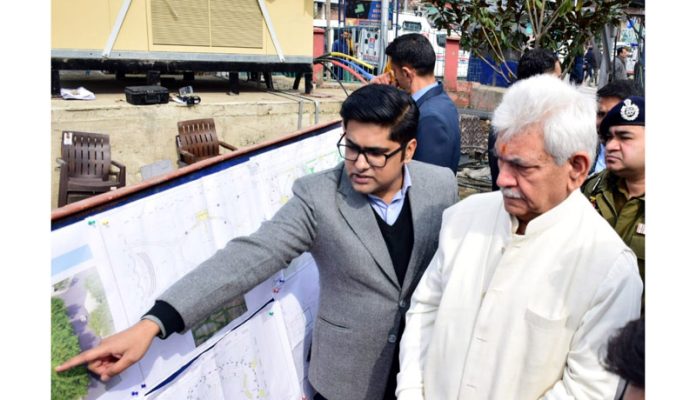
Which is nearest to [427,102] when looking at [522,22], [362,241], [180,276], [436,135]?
[436,135]

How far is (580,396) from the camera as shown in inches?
49.8

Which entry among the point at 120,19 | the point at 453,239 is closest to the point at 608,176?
the point at 453,239

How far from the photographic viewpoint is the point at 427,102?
122 inches

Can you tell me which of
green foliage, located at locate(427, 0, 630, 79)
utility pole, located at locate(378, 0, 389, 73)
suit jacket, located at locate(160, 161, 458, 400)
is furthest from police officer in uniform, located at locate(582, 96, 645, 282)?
utility pole, located at locate(378, 0, 389, 73)

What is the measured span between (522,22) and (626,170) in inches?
189

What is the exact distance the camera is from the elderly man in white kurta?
1.28 metres

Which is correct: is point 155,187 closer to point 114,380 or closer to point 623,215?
Result: point 114,380

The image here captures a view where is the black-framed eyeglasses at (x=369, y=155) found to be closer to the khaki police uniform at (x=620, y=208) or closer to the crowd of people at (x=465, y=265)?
the crowd of people at (x=465, y=265)

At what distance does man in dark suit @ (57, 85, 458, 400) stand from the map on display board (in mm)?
207

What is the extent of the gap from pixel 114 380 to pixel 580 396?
48.0 inches

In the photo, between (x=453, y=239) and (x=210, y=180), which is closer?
(x=453, y=239)

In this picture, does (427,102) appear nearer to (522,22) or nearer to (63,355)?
(63,355)

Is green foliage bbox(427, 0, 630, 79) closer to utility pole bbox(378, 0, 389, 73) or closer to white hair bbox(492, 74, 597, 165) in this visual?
utility pole bbox(378, 0, 389, 73)

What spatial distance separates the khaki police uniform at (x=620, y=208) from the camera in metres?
1.96
